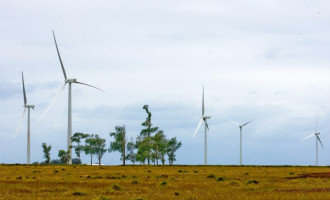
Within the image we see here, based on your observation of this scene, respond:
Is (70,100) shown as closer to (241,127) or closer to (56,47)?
(56,47)

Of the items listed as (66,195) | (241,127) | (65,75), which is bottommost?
(66,195)

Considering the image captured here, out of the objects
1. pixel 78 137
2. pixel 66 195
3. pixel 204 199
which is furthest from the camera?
pixel 78 137

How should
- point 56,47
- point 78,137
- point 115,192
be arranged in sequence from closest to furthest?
point 115,192 → point 56,47 → point 78,137

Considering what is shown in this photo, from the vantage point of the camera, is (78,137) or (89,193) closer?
(89,193)

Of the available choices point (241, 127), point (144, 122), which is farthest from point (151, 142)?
point (241, 127)

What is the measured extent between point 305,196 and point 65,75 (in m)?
90.1

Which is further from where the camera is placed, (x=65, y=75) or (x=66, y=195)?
(x=65, y=75)

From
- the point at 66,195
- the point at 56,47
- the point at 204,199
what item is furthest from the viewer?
the point at 56,47

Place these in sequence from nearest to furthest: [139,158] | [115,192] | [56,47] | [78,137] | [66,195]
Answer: [66,195], [115,192], [56,47], [139,158], [78,137]

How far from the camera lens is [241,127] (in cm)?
14638

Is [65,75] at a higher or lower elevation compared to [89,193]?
higher

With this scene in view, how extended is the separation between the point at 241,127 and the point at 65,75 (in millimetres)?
50306

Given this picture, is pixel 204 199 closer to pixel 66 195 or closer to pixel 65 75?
pixel 66 195

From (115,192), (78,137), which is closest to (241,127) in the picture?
(78,137)
